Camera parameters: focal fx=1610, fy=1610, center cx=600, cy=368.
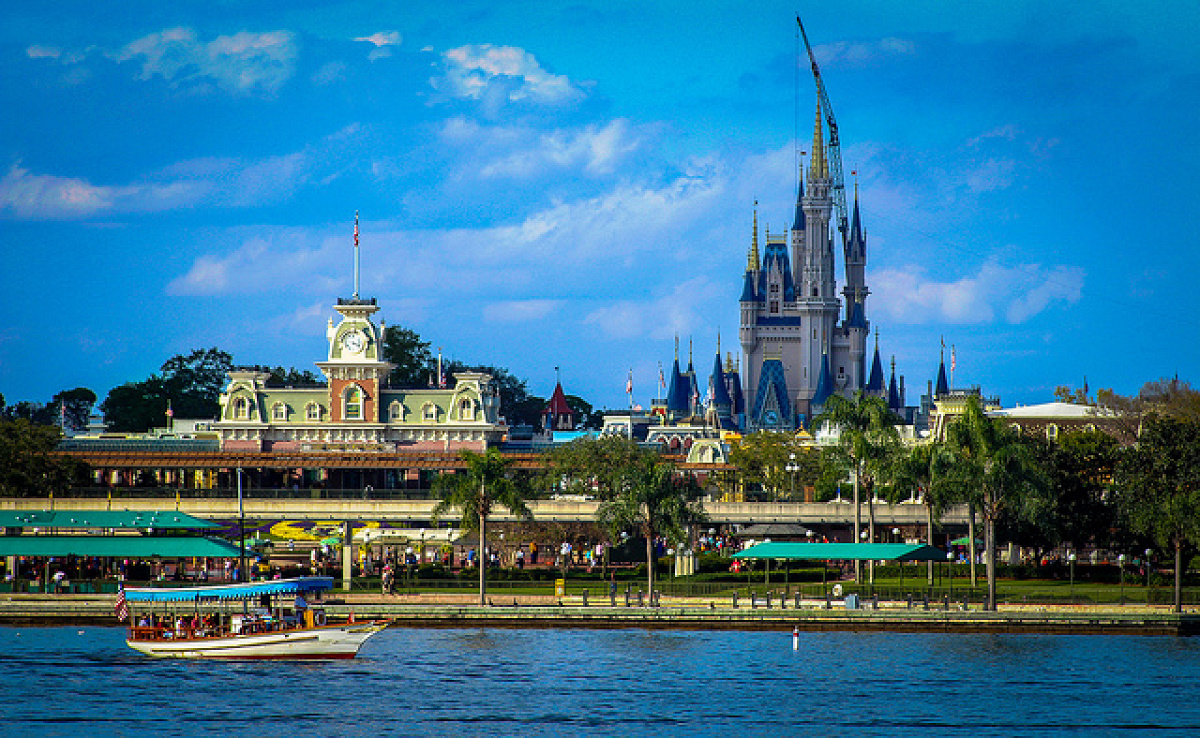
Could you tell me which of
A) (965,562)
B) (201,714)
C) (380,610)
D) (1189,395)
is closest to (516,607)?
(380,610)

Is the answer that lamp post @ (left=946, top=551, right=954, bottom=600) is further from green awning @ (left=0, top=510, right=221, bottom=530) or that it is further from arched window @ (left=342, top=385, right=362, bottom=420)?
arched window @ (left=342, top=385, right=362, bottom=420)

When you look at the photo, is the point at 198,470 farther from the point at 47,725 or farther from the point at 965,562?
the point at 47,725

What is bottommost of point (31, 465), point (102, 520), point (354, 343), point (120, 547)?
point (120, 547)

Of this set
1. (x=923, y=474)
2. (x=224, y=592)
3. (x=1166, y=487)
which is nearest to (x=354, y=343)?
(x=923, y=474)

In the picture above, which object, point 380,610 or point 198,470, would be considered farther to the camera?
point 198,470

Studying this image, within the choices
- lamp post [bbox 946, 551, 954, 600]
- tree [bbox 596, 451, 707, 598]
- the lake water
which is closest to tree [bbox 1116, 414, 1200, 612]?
the lake water

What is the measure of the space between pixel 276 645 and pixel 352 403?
84.4m

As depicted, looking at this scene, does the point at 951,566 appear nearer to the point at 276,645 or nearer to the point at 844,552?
the point at 844,552

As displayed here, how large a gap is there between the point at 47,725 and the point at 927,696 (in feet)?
105

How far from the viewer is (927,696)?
199 feet

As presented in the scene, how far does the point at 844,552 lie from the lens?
8275 centimetres

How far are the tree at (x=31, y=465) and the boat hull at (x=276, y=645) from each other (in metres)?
46.2

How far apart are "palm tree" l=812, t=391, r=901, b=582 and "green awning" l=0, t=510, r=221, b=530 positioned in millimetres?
36716

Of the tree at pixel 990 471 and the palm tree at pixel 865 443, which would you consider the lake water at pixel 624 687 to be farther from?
the palm tree at pixel 865 443
